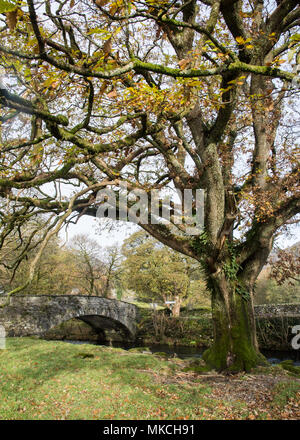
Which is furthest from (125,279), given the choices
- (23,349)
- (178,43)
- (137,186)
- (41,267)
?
(178,43)

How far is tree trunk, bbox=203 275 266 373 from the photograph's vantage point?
26.5 ft

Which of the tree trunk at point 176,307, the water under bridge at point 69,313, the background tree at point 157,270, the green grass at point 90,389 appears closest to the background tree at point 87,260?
the background tree at point 157,270

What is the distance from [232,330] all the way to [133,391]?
336 cm

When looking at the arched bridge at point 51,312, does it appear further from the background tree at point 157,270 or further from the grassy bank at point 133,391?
the grassy bank at point 133,391

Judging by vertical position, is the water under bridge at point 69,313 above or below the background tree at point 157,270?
below

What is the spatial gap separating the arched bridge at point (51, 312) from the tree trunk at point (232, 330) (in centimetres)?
874

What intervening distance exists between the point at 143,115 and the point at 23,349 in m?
9.51

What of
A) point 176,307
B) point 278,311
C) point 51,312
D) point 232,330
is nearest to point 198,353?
point 278,311

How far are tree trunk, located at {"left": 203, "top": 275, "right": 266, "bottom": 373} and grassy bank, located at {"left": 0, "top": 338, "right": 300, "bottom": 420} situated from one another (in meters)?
0.48

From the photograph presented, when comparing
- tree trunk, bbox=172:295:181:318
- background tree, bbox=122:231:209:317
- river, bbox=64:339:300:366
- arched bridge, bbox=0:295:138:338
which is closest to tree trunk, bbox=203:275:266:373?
arched bridge, bbox=0:295:138:338

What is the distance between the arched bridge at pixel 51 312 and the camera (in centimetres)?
1600

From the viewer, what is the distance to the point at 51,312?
17828 mm

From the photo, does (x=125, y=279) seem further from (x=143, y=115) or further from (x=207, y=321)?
(x=143, y=115)
